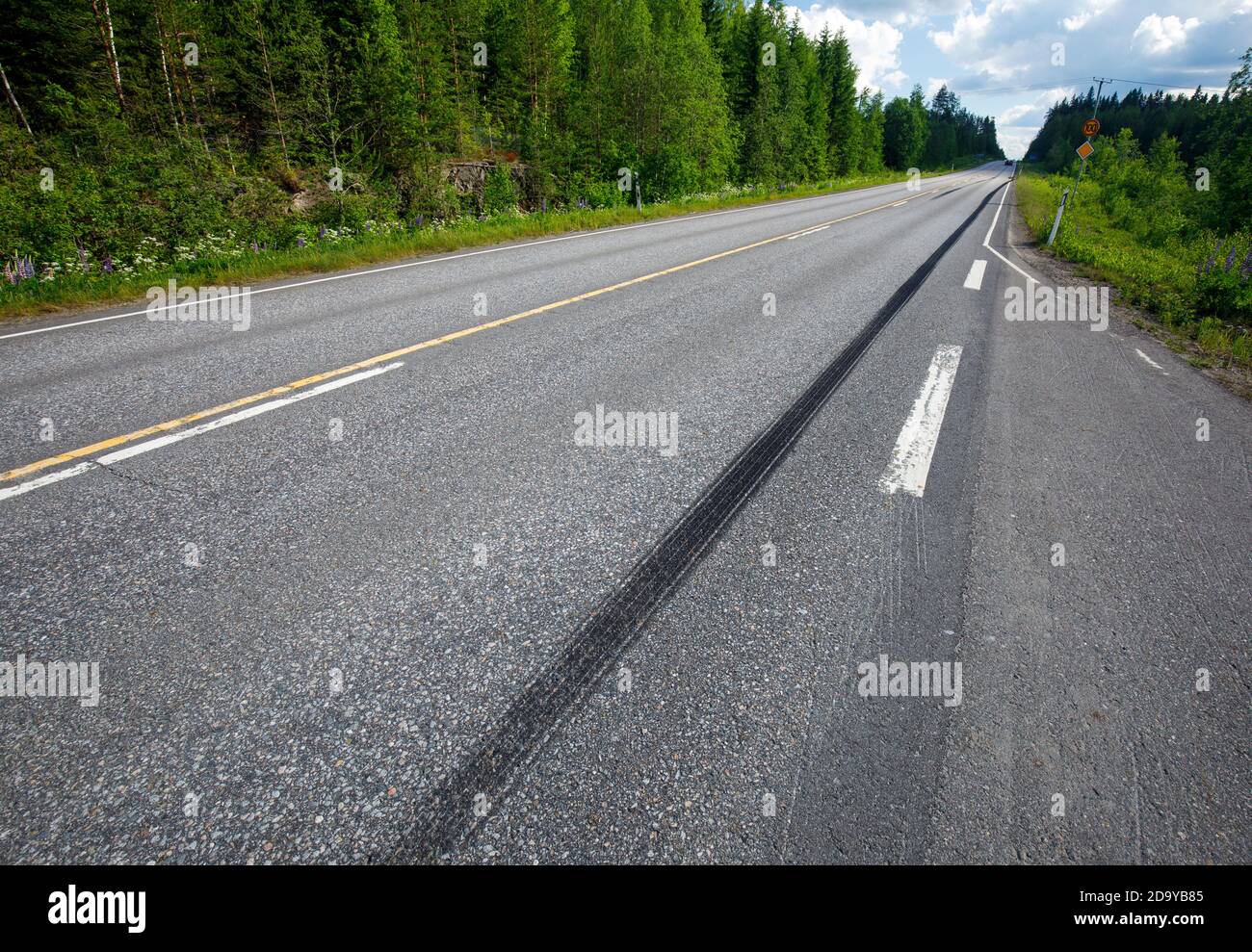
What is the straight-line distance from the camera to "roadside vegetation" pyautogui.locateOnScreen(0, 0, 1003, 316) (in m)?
9.57

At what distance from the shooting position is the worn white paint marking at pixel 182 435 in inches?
129

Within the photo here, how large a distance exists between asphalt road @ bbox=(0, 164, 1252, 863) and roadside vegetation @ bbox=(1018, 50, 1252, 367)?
15.6 feet

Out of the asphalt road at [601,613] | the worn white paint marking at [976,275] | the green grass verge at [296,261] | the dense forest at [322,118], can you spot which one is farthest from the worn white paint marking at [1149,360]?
the dense forest at [322,118]

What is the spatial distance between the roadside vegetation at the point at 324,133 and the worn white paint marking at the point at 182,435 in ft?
18.0

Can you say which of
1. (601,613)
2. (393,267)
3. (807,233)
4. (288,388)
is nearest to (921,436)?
(601,613)

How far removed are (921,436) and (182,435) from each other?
17.6 feet

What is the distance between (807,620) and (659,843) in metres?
1.19

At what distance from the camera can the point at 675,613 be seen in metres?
2.52

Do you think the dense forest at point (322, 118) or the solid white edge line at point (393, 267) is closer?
the solid white edge line at point (393, 267)

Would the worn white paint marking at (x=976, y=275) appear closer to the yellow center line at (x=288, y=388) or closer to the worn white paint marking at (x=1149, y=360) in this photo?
the worn white paint marking at (x=1149, y=360)

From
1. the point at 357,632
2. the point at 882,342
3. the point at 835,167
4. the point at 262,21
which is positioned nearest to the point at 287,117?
the point at 262,21

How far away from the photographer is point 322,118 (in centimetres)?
1661

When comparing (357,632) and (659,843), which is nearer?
(659,843)
